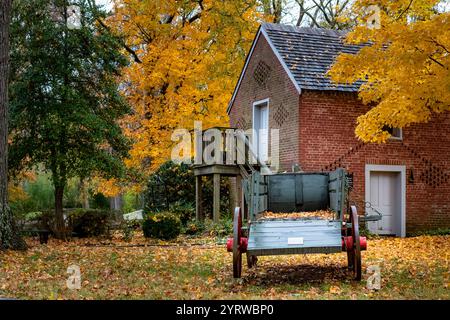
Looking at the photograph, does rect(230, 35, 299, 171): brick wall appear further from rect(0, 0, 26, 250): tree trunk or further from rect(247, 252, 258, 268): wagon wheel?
rect(0, 0, 26, 250): tree trunk

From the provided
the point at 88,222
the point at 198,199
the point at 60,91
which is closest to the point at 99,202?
the point at 198,199

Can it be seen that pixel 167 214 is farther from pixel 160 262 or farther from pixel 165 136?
pixel 165 136

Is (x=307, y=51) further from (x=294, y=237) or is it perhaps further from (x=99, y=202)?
(x=99, y=202)

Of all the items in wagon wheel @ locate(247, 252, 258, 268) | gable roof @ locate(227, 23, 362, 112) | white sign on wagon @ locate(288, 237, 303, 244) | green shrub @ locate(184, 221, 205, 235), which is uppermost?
gable roof @ locate(227, 23, 362, 112)

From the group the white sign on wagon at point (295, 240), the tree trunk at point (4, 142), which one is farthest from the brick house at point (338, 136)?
the white sign on wagon at point (295, 240)

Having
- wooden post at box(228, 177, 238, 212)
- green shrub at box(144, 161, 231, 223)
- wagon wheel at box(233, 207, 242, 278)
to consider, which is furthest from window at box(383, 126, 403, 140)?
wagon wheel at box(233, 207, 242, 278)

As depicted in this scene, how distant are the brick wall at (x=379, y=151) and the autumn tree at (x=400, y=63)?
3211 mm

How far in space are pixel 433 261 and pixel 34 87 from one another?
1133 centimetres

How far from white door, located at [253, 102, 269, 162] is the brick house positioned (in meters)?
0.04

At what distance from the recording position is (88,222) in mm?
19750

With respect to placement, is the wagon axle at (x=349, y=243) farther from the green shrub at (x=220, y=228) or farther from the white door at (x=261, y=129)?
the white door at (x=261, y=129)

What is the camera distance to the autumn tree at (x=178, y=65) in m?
27.5

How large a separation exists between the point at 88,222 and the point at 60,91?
13.6ft

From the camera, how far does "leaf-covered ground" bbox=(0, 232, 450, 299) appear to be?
30.3 feet
